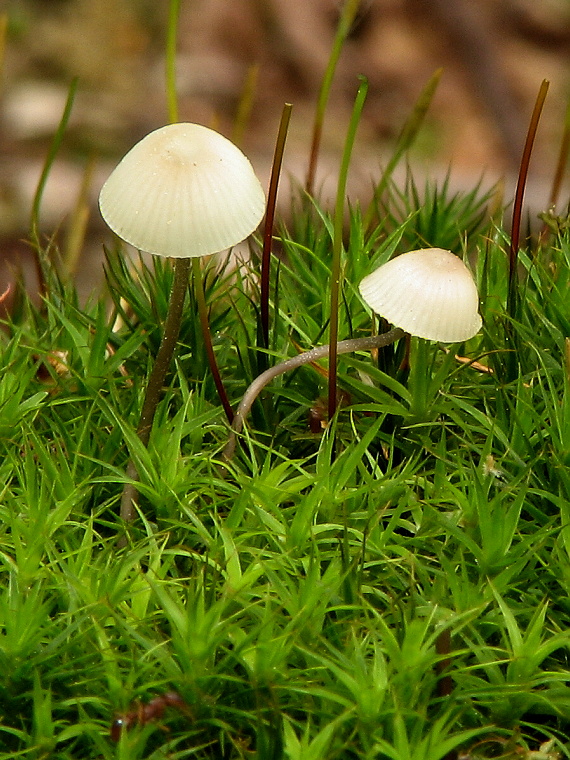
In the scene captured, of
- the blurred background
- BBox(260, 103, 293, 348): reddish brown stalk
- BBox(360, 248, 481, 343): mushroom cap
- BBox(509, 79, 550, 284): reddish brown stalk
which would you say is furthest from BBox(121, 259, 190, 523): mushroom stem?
the blurred background

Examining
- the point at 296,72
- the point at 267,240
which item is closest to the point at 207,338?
the point at 267,240

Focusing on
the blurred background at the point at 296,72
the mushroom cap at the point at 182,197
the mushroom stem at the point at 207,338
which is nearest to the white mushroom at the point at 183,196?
the mushroom cap at the point at 182,197

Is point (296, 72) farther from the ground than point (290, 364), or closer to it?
closer to it

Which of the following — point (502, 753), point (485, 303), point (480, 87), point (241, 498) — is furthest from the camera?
point (480, 87)

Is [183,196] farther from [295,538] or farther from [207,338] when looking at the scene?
[295,538]

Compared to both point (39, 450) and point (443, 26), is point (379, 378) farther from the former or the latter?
point (443, 26)

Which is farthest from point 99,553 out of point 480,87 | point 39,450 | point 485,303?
point 480,87

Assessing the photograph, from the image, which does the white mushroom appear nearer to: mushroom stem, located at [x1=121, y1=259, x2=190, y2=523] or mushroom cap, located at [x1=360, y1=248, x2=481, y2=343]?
mushroom stem, located at [x1=121, y1=259, x2=190, y2=523]
